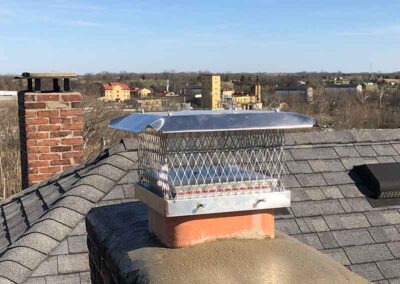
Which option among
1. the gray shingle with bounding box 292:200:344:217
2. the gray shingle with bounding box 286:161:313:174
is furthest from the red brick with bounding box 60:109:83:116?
the gray shingle with bounding box 292:200:344:217

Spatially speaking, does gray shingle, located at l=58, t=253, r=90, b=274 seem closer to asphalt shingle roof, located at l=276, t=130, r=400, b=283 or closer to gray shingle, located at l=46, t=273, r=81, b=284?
gray shingle, located at l=46, t=273, r=81, b=284

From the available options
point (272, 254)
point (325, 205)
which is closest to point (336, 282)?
point (272, 254)

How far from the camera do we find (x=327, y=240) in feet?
14.7

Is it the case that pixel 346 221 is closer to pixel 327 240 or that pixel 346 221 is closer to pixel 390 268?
pixel 327 240

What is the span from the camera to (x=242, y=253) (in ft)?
5.75

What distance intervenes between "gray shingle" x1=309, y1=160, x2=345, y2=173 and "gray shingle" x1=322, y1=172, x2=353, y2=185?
0.23 ft

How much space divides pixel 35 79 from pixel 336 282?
19.3 ft

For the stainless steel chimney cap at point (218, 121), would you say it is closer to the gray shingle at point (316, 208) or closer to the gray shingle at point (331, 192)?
the gray shingle at point (316, 208)

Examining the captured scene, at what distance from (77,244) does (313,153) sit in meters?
2.76

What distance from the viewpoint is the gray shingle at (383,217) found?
189 inches

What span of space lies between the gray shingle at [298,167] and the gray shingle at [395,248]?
1.18 m

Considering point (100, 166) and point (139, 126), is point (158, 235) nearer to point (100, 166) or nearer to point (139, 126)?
point (139, 126)

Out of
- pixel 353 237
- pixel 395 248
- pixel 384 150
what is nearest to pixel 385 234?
pixel 395 248

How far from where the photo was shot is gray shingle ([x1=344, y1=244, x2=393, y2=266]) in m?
4.29
